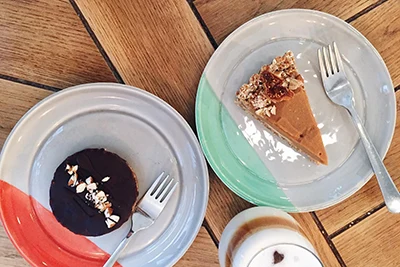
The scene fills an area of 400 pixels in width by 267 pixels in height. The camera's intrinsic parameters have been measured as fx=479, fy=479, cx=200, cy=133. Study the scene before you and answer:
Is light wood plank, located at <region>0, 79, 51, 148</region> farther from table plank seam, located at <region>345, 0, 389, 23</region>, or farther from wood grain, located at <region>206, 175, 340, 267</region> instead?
table plank seam, located at <region>345, 0, 389, 23</region>

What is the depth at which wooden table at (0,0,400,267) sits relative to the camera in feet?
3.16

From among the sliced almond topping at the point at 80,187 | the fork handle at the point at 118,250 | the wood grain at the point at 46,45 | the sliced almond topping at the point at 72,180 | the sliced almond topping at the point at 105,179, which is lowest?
the fork handle at the point at 118,250

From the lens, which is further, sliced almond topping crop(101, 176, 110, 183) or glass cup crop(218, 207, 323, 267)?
sliced almond topping crop(101, 176, 110, 183)

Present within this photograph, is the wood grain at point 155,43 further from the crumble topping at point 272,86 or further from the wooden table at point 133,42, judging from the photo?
the crumble topping at point 272,86

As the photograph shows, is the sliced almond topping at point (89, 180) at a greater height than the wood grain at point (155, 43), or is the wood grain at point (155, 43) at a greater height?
the wood grain at point (155, 43)

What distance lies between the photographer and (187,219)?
0.95m

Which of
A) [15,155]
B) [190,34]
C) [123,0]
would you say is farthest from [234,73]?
[15,155]

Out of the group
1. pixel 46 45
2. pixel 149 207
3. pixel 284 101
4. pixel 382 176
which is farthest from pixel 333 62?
pixel 46 45

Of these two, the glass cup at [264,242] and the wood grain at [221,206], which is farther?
the wood grain at [221,206]

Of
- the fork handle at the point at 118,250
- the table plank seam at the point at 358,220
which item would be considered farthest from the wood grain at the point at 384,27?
the fork handle at the point at 118,250

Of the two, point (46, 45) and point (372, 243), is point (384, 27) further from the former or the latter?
point (46, 45)

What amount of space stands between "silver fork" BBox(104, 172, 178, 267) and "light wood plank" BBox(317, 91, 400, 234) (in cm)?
33

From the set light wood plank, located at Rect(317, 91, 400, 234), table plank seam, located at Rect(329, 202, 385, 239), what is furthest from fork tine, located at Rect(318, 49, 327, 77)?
table plank seam, located at Rect(329, 202, 385, 239)

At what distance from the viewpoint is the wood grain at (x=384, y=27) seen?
98 cm
